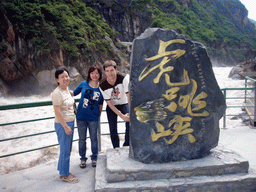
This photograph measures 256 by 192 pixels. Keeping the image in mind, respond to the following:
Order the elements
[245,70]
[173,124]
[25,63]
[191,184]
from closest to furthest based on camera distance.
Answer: [191,184]
[173,124]
[25,63]
[245,70]

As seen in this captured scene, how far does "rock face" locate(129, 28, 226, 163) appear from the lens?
8.00 ft

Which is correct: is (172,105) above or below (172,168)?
above

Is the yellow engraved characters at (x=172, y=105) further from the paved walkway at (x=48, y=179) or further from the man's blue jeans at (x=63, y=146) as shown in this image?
the paved walkway at (x=48, y=179)

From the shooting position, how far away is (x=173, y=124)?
253 centimetres

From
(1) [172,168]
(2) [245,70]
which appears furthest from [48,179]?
(2) [245,70]

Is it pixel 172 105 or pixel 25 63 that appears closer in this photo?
pixel 172 105

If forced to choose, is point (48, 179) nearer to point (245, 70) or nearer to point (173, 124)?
point (173, 124)

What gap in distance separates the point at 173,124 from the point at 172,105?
24 cm

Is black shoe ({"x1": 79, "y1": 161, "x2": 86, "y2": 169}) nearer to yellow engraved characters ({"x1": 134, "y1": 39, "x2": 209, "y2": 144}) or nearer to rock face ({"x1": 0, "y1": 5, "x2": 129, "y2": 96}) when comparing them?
yellow engraved characters ({"x1": 134, "y1": 39, "x2": 209, "y2": 144})

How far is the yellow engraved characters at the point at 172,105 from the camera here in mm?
2451

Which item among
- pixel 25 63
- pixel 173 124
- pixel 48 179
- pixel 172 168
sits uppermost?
pixel 25 63

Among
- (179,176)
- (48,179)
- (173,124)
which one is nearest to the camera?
(179,176)

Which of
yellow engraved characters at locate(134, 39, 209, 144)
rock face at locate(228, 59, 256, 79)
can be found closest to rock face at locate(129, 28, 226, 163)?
yellow engraved characters at locate(134, 39, 209, 144)

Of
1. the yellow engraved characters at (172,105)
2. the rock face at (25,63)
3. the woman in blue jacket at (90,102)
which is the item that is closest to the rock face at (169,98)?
the yellow engraved characters at (172,105)
